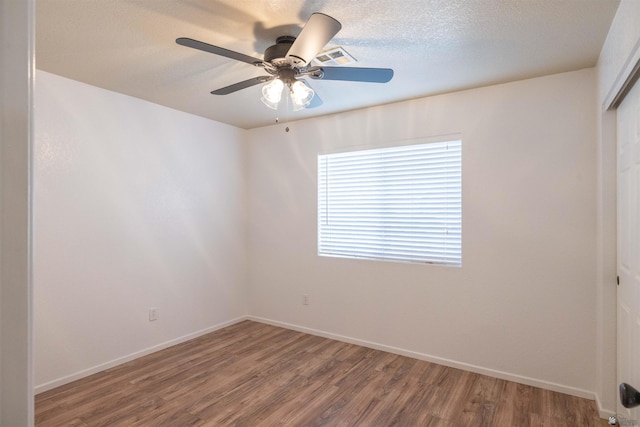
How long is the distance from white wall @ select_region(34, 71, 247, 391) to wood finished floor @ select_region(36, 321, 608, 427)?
0.36 m

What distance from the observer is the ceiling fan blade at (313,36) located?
56.9 inches

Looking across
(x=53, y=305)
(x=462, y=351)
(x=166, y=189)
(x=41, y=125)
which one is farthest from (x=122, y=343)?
(x=462, y=351)

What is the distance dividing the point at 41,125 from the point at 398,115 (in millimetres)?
3000

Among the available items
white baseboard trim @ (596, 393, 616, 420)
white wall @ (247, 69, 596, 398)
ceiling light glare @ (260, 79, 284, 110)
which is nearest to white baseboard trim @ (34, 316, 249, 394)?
white wall @ (247, 69, 596, 398)

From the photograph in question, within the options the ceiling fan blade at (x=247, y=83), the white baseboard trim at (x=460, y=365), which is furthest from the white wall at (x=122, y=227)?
the ceiling fan blade at (x=247, y=83)

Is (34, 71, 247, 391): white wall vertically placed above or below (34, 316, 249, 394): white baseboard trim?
above

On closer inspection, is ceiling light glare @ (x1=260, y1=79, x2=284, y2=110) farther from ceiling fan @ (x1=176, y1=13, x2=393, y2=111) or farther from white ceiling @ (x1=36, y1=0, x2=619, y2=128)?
white ceiling @ (x1=36, y1=0, x2=619, y2=128)

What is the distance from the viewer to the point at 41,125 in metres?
2.56

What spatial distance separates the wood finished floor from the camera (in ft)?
7.38

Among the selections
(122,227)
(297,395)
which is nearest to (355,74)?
(297,395)

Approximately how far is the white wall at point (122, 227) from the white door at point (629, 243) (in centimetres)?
363

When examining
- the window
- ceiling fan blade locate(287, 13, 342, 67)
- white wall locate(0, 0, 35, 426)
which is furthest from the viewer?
the window

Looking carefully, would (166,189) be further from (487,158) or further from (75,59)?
(487,158)

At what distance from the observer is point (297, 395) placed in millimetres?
2553
